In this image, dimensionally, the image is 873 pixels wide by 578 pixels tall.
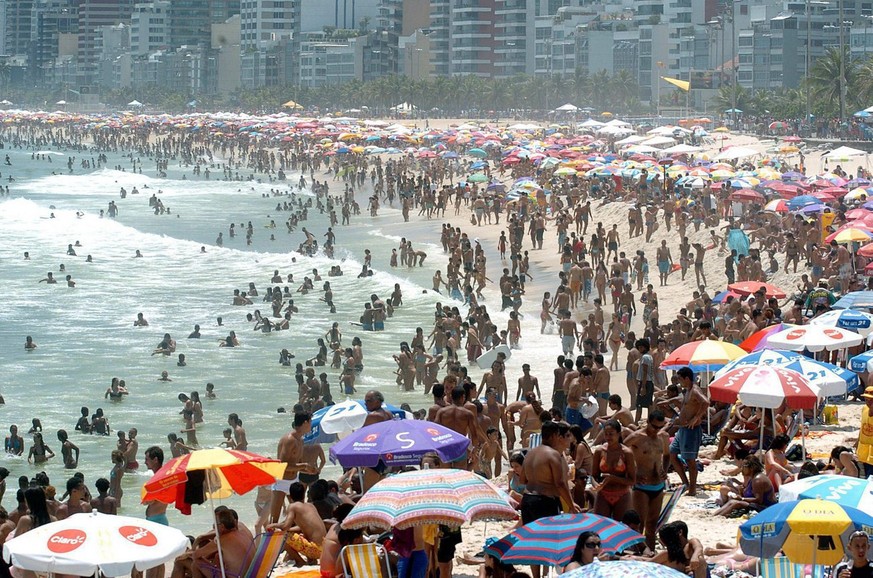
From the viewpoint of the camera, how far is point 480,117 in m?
112

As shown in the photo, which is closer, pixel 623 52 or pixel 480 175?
pixel 480 175

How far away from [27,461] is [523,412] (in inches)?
317

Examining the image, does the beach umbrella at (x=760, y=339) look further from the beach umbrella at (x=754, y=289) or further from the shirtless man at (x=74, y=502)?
the shirtless man at (x=74, y=502)

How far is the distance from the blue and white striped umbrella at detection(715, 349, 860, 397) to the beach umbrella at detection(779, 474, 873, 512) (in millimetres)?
3188

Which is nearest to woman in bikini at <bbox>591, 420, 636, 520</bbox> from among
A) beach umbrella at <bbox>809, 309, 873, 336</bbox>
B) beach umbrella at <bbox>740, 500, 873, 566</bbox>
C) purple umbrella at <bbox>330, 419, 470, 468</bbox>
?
purple umbrella at <bbox>330, 419, 470, 468</bbox>

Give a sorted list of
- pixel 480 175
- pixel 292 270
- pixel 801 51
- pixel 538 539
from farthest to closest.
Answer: pixel 801 51 → pixel 480 175 → pixel 292 270 → pixel 538 539

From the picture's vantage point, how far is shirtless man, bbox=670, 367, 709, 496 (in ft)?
36.3

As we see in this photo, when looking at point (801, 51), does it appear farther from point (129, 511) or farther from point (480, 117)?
point (129, 511)

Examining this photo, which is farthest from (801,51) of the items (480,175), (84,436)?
(84,436)

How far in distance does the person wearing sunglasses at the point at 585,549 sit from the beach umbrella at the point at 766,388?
393 centimetres

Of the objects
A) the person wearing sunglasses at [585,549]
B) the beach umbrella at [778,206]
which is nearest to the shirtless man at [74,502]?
the person wearing sunglasses at [585,549]

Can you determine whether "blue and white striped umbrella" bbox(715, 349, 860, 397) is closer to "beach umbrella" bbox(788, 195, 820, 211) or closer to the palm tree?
"beach umbrella" bbox(788, 195, 820, 211)

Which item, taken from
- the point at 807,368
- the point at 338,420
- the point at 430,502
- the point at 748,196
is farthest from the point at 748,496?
the point at 748,196

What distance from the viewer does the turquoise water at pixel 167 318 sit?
20.9 meters
